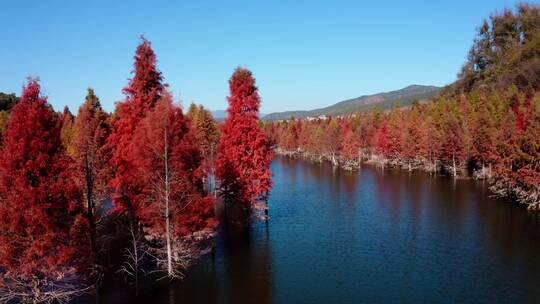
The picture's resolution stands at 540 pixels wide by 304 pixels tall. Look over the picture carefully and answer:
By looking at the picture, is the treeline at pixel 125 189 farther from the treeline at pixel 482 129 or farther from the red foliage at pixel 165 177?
the treeline at pixel 482 129

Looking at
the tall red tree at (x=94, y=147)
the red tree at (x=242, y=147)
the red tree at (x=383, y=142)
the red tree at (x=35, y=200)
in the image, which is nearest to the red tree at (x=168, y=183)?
the tall red tree at (x=94, y=147)

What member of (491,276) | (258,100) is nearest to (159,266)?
(258,100)

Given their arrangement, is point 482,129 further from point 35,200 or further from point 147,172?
point 35,200

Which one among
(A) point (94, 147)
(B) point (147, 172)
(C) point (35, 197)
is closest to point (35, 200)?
(C) point (35, 197)

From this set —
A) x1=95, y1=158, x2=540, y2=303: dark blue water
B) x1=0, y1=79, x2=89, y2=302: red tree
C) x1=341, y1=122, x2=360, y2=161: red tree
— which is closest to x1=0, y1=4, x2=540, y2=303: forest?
x1=0, y1=79, x2=89, y2=302: red tree

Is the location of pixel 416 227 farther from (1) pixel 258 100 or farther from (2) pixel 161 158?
(2) pixel 161 158

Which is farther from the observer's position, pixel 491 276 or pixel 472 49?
pixel 472 49
